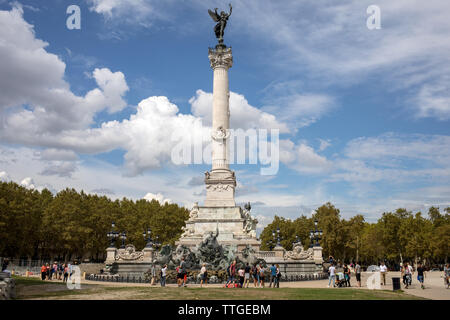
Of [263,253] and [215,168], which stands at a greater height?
[215,168]

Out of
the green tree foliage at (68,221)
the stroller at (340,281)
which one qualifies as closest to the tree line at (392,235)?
the green tree foliage at (68,221)

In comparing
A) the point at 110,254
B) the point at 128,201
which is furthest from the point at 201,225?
the point at 128,201

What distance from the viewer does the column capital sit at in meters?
48.4

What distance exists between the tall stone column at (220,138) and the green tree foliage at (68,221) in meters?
23.6

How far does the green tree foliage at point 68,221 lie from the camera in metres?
49.4

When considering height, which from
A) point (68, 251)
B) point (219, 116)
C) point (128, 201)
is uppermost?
point (219, 116)

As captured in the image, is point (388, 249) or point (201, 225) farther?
point (388, 249)

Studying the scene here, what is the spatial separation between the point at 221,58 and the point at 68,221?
3216cm

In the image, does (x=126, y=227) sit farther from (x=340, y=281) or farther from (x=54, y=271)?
(x=340, y=281)

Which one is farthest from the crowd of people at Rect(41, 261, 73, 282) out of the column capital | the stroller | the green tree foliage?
the column capital

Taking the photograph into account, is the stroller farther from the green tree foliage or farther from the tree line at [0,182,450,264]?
the green tree foliage
